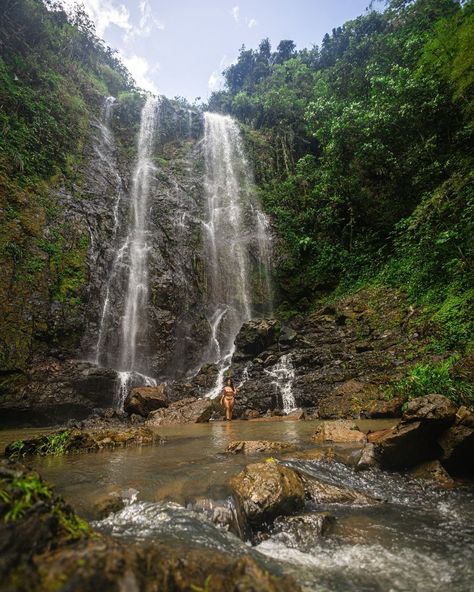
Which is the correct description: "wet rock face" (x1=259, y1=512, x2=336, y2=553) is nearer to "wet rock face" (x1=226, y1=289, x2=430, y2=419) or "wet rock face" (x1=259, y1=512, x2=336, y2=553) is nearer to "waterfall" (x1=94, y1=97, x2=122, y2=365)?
"wet rock face" (x1=226, y1=289, x2=430, y2=419)

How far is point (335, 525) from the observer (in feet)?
9.64

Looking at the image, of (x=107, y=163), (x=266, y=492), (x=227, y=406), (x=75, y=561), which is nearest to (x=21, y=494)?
(x=75, y=561)

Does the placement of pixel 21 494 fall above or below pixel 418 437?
above

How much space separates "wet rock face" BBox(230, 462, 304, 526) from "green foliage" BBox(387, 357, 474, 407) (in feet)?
13.0

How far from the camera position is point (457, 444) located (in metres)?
4.00

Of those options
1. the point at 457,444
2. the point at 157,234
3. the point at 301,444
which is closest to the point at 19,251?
the point at 157,234

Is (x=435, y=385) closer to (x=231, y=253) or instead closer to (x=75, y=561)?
(x=75, y=561)

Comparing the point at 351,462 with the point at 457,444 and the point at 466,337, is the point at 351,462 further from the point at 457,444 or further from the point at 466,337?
the point at 466,337

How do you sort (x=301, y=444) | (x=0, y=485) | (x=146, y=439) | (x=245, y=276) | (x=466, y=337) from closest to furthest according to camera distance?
(x=0, y=485) < (x=301, y=444) < (x=146, y=439) < (x=466, y=337) < (x=245, y=276)

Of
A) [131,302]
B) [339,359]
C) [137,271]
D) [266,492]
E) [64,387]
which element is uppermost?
[137,271]

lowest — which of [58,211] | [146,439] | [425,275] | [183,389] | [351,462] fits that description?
[351,462]

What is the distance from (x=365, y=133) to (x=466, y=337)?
11143mm

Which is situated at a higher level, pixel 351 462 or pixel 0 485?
pixel 0 485

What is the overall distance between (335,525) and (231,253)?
1759 cm
